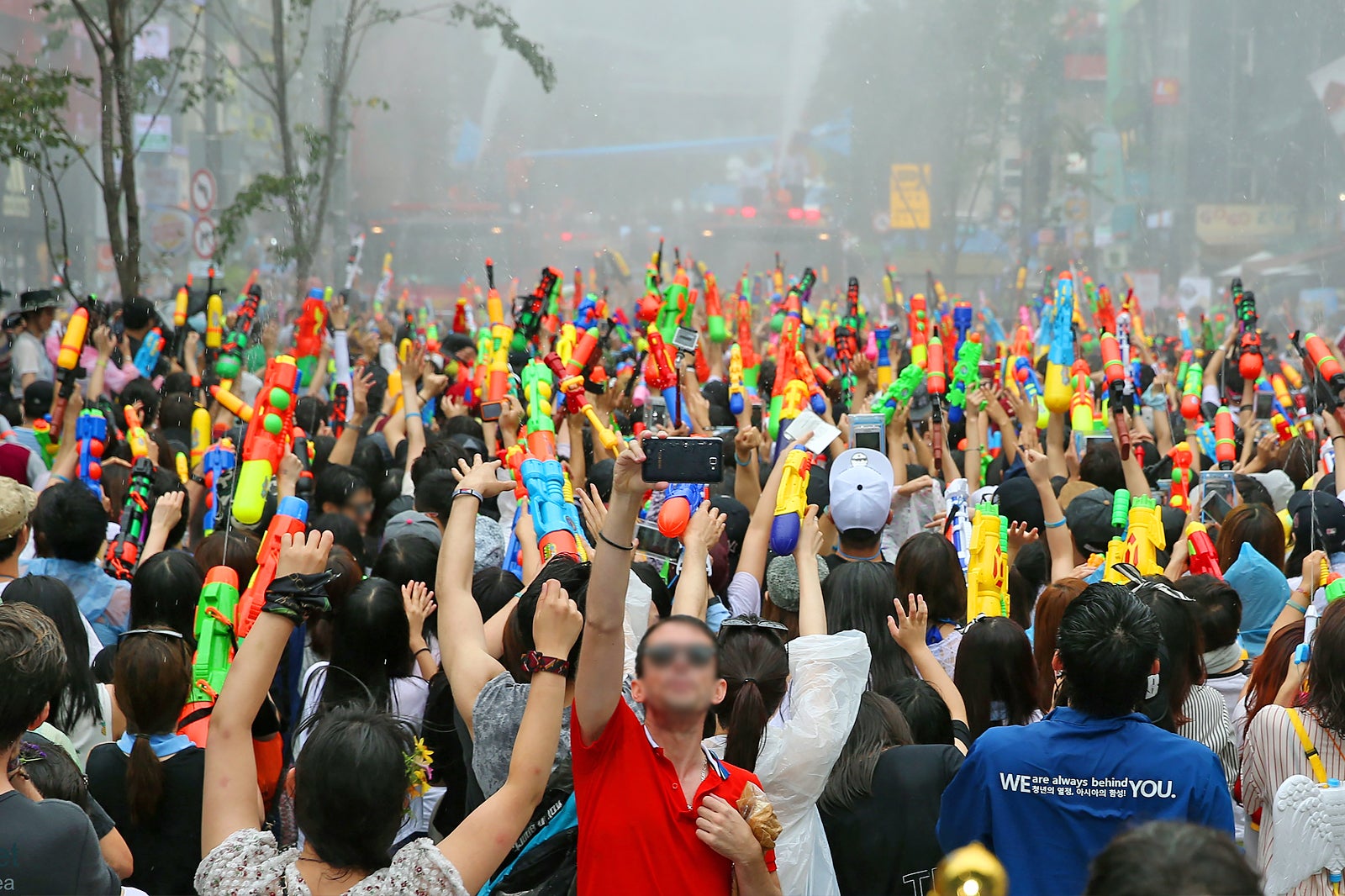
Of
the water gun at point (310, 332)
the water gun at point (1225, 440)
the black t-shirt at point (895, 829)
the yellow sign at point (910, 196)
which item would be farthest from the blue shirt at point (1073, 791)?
the yellow sign at point (910, 196)

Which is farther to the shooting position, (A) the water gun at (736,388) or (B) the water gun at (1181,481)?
(A) the water gun at (736,388)

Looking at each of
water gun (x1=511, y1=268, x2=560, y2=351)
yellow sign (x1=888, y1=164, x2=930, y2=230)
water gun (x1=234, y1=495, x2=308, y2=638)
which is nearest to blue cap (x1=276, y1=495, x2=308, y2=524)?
water gun (x1=234, y1=495, x2=308, y2=638)

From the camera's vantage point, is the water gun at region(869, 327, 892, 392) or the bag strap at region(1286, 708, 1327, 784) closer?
the bag strap at region(1286, 708, 1327, 784)

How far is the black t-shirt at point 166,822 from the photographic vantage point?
2967 millimetres

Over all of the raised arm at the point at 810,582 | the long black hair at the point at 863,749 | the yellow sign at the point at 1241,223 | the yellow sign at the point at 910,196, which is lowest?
the long black hair at the point at 863,749

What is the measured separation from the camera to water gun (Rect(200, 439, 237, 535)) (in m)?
5.16

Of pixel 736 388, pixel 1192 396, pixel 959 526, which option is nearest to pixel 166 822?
pixel 959 526

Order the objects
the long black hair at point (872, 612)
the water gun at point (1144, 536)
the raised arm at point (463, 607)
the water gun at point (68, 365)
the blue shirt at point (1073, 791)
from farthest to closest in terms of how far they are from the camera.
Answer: the water gun at point (68, 365)
the water gun at point (1144, 536)
the long black hair at point (872, 612)
the raised arm at point (463, 607)
the blue shirt at point (1073, 791)

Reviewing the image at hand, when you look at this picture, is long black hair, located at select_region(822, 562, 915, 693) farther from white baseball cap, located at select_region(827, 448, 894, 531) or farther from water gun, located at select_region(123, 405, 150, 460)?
water gun, located at select_region(123, 405, 150, 460)

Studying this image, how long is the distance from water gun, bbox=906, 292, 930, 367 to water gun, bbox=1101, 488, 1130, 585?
2.32 meters

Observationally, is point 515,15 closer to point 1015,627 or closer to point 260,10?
point 260,10

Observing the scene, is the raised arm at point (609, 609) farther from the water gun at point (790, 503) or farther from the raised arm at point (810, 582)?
the water gun at point (790, 503)

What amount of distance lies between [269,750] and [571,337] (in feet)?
13.1

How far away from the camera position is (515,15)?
30281 millimetres
